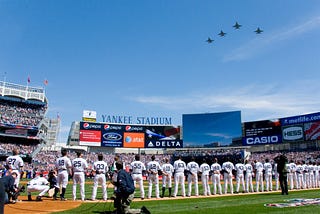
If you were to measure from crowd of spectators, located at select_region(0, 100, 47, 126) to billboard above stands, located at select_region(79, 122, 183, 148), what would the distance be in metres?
14.1

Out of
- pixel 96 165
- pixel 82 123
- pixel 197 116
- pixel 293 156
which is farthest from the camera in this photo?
pixel 197 116

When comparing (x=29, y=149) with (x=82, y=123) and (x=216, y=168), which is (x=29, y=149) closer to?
(x=82, y=123)

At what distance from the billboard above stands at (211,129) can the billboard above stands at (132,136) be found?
2595mm

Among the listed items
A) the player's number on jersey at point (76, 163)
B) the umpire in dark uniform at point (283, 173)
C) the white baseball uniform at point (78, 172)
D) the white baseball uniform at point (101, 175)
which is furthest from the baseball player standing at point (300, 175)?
the player's number on jersey at point (76, 163)

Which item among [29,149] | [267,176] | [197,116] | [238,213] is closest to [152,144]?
[197,116]

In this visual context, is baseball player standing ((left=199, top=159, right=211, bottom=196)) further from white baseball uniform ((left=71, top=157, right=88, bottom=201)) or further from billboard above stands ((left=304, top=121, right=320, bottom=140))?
billboard above stands ((left=304, top=121, right=320, bottom=140))

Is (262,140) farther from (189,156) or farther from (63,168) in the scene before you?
(63,168)

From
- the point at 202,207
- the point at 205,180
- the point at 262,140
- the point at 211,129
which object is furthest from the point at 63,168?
the point at 211,129

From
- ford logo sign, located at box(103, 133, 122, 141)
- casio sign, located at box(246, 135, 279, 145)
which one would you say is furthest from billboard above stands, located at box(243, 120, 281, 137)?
ford logo sign, located at box(103, 133, 122, 141)

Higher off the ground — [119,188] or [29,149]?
[29,149]

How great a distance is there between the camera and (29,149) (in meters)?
56.2

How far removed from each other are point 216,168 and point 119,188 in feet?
Answer: 30.4

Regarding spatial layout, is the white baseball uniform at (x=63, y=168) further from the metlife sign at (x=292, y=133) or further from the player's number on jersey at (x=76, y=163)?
the metlife sign at (x=292, y=133)

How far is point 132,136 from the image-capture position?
5638cm
